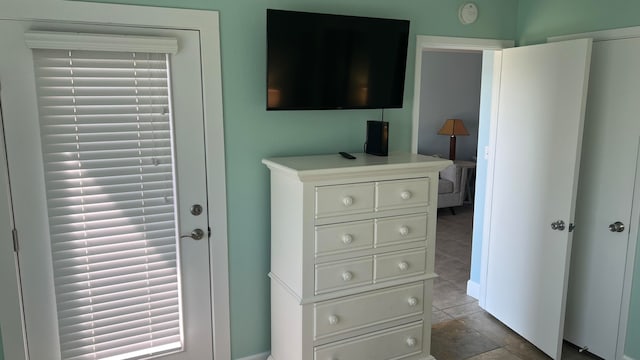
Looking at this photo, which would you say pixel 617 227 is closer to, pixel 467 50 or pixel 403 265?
pixel 403 265

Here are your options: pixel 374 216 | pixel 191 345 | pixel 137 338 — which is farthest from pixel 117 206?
pixel 374 216

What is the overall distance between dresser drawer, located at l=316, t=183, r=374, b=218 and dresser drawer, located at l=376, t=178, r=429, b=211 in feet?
0.19

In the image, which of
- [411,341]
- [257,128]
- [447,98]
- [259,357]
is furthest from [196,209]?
[447,98]

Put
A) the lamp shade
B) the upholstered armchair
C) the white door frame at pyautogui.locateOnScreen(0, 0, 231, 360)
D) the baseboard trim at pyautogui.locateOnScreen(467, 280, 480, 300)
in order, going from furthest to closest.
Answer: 1. the lamp shade
2. the upholstered armchair
3. the baseboard trim at pyautogui.locateOnScreen(467, 280, 480, 300)
4. the white door frame at pyautogui.locateOnScreen(0, 0, 231, 360)

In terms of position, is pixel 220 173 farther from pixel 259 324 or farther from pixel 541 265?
pixel 541 265

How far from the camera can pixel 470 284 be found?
Answer: 3922mm

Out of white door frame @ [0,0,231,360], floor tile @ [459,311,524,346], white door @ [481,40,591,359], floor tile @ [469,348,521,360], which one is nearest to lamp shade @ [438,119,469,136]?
white door @ [481,40,591,359]

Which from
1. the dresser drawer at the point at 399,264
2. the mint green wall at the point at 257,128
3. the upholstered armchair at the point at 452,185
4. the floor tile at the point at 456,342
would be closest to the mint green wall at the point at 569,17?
the mint green wall at the point at 257,128

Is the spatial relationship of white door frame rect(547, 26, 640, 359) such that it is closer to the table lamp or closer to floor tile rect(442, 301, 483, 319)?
floor tile rect(442, 301, 483, 319)

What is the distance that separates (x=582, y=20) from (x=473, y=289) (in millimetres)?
2108

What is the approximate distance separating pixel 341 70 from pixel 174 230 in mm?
1209

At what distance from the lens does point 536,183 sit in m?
3.05

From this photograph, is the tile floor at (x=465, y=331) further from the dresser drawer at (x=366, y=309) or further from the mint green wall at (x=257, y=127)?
the mint green wall at (x=257, y=127)

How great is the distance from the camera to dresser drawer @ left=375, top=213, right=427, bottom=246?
2473 millimetres
